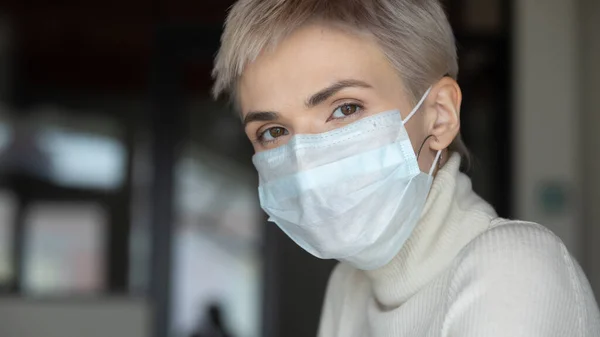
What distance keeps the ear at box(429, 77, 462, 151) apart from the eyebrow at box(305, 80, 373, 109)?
0.57 ft

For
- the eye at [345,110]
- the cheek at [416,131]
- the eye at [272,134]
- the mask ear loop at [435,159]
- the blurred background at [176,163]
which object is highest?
the eye at [345,110]

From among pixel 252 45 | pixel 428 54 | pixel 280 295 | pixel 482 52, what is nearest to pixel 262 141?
pixel 252 45

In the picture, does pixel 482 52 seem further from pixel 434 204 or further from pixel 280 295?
pixel 434 204

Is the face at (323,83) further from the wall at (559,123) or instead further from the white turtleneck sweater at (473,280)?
the wall at (559,123)

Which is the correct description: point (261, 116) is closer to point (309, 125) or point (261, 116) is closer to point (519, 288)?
point (309, 125)

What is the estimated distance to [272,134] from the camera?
1511 millimetres

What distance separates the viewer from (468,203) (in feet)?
4.65

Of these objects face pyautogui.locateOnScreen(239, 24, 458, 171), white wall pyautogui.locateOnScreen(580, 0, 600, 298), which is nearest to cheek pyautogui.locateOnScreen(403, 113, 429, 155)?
face pyautogui.locateOnScreen(239, 24, 458, 171)

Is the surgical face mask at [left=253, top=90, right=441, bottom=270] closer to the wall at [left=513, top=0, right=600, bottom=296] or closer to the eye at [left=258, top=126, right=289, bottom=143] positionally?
the eye at [left=258, top=126, right=289, bottom=143]

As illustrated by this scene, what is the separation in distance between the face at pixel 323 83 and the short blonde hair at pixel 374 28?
0.06ft

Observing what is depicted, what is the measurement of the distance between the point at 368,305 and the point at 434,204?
291mm

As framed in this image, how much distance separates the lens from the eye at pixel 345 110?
1.42 metres

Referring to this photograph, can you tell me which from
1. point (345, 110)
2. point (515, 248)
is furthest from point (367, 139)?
point (515, 248)

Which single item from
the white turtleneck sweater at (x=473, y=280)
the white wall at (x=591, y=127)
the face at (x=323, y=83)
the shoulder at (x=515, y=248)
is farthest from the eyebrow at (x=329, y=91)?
the white wall at (x=591, y=127)
